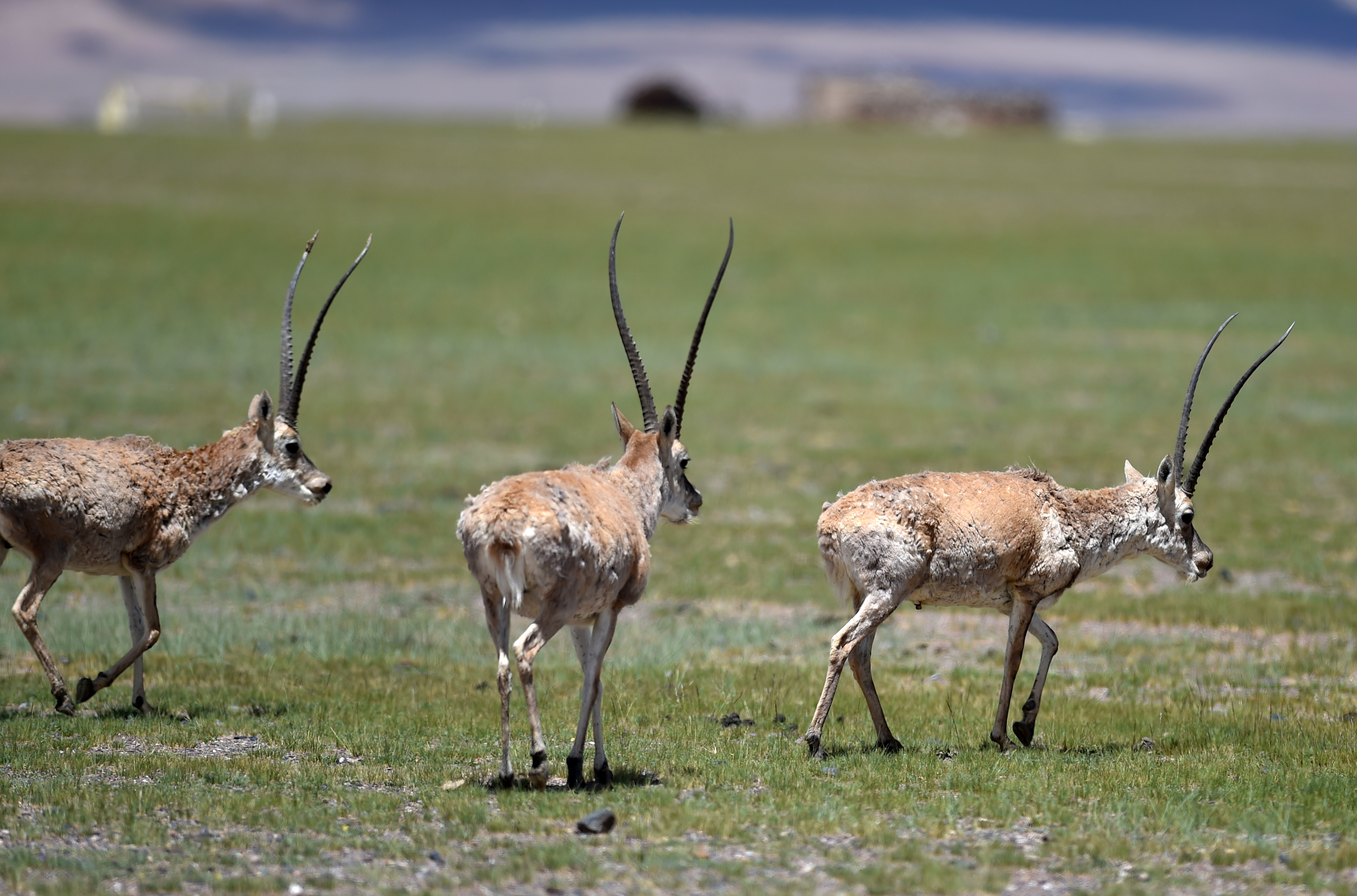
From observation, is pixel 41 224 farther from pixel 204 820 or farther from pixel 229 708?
pixel 204 820

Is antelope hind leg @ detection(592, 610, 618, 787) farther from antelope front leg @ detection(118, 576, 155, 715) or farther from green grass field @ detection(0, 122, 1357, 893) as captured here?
antelope front leg @ detection(118, 576, 155, 715)

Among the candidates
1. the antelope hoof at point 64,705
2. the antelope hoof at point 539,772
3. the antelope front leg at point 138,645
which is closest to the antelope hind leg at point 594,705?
the antelope hoof at point 539,772

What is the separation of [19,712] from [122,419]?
16261mm

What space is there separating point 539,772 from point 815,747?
2308 millimetres

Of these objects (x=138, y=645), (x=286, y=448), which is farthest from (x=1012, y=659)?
(x=138, y=645)

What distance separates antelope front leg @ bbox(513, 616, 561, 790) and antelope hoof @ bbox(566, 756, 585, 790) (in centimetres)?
20

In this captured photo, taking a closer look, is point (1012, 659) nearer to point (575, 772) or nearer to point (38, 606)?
point (575, 772)

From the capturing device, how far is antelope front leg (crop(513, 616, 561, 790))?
9430 millimetres

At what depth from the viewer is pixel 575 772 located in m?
9.84

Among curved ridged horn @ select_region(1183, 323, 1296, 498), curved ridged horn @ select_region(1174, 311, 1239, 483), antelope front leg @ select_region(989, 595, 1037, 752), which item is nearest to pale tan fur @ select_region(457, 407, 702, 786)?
antelope front leg @ select_region(989, 595, 1037, 752)

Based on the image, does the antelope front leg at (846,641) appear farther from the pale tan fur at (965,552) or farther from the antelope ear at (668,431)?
the antelope ear at (668,431)

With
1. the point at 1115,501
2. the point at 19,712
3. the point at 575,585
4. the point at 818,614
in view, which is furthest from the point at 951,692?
the point at 19,712

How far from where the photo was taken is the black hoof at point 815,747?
10898 mm

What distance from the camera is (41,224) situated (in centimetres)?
5006
